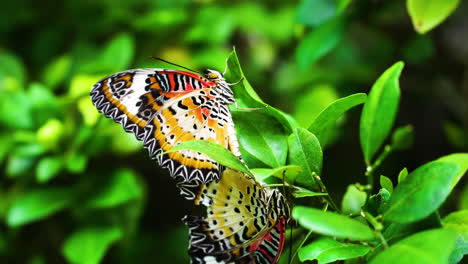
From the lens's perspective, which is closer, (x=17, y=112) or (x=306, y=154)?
(x=306, y=154)

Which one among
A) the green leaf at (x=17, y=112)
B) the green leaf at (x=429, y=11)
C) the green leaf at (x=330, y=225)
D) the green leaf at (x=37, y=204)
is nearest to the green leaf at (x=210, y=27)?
the green leaf at (x=17, y=112)

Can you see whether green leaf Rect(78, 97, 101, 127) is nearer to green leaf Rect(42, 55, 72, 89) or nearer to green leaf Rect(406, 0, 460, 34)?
green leaf Rect(42, 55, 72, 89)

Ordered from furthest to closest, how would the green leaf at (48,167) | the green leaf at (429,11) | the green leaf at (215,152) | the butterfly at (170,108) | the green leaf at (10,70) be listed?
the green leaf at (10,70)
the green leaf at (48,167)
the green leaf at (429,11)
the butterfly at (170,108)
the green leaf at (215,152)

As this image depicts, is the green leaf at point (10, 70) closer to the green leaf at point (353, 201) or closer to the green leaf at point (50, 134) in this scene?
the green leaf at point (50, 134)

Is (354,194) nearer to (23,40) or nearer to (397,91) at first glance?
(397,91)

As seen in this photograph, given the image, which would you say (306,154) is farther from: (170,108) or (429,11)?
(429,11)

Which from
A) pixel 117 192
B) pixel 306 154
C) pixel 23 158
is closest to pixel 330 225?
pixel 306 154
